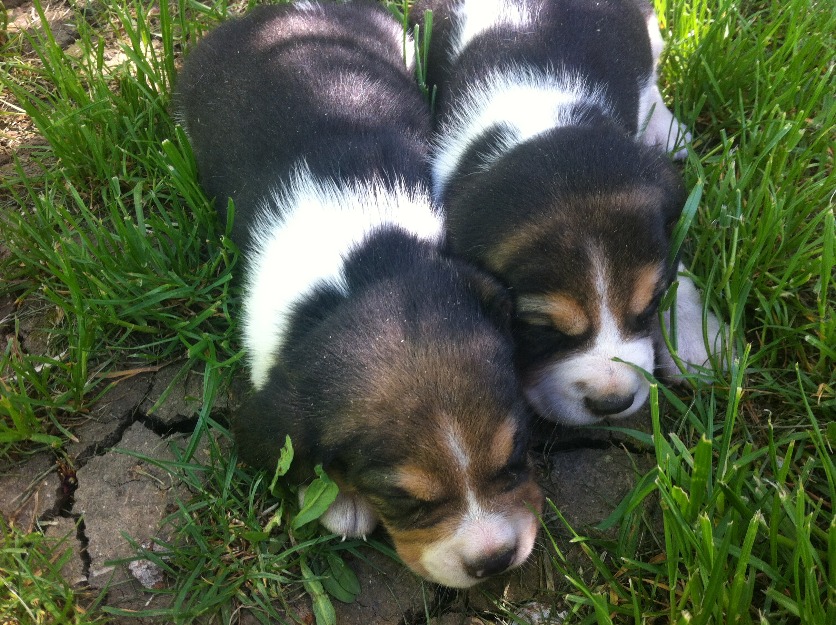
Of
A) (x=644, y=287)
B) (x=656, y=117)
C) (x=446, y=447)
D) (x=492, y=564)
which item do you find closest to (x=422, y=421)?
(x=446, y=447)

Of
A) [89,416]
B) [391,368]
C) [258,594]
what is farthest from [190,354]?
[391,368]

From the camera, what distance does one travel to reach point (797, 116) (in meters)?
4.02

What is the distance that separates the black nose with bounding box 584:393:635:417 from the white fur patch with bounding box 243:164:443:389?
0.97 meters

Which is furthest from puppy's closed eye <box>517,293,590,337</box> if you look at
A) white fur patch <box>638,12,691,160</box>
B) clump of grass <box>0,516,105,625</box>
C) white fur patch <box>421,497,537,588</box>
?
clump of grass <box>0,516,105,625</box>

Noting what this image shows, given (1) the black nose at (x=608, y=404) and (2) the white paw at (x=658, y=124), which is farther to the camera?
(2) the white paw at (x=658, y=124)

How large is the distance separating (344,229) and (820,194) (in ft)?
7.68

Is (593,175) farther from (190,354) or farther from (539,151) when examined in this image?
(190,354)

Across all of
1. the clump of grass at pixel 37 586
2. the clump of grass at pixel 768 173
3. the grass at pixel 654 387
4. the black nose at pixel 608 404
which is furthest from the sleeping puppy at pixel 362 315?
the clump of grass at pixel 768 173

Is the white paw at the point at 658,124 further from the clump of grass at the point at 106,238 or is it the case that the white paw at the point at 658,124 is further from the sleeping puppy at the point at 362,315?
the clump of grass at the point at 106,238

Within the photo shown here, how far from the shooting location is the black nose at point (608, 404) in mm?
3213

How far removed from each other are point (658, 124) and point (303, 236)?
2.50 metres

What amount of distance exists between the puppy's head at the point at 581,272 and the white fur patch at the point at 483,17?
1.42 meters

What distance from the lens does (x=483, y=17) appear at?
15.0 ft

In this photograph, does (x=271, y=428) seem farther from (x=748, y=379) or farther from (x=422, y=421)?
(x=748, y=379)
